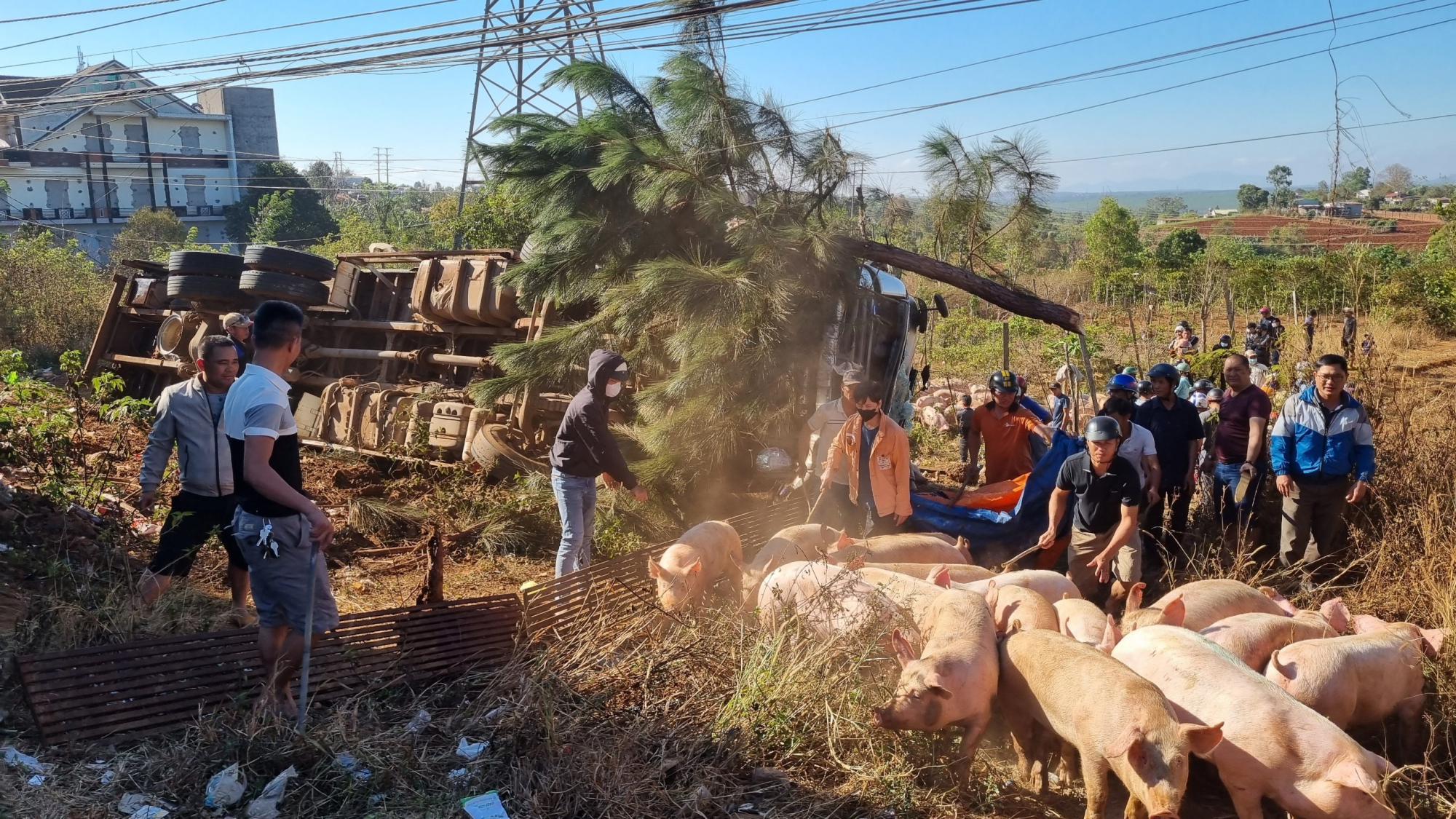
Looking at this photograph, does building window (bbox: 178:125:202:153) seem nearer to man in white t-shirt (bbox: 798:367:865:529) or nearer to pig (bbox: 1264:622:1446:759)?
man in white t-shirt (bbox: 798:367:865:529)

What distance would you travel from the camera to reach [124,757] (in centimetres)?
379

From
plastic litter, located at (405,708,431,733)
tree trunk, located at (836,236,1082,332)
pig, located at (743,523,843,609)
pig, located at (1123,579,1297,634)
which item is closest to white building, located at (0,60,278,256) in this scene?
tree trunk, located at (836,236,1082,332)

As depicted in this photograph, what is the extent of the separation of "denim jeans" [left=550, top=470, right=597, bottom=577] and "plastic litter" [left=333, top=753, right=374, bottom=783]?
8.10 ft

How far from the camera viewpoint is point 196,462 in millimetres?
5336

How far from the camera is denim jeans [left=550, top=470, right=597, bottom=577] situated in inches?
245

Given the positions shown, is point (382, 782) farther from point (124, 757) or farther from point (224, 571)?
point (224, 571)

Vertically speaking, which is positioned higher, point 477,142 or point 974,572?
point 477,142

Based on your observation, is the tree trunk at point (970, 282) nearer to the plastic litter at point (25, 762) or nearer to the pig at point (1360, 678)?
the pig at point (1360, 678)

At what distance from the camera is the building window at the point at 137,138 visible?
146ft

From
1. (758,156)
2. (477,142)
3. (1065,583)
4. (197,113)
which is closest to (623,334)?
(758,156)

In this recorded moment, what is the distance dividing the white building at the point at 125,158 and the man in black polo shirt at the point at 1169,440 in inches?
1561

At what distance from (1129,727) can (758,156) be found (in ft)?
18.6

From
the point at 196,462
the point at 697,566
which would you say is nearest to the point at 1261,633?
the point at 697,566

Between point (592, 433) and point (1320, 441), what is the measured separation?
15.1ft
